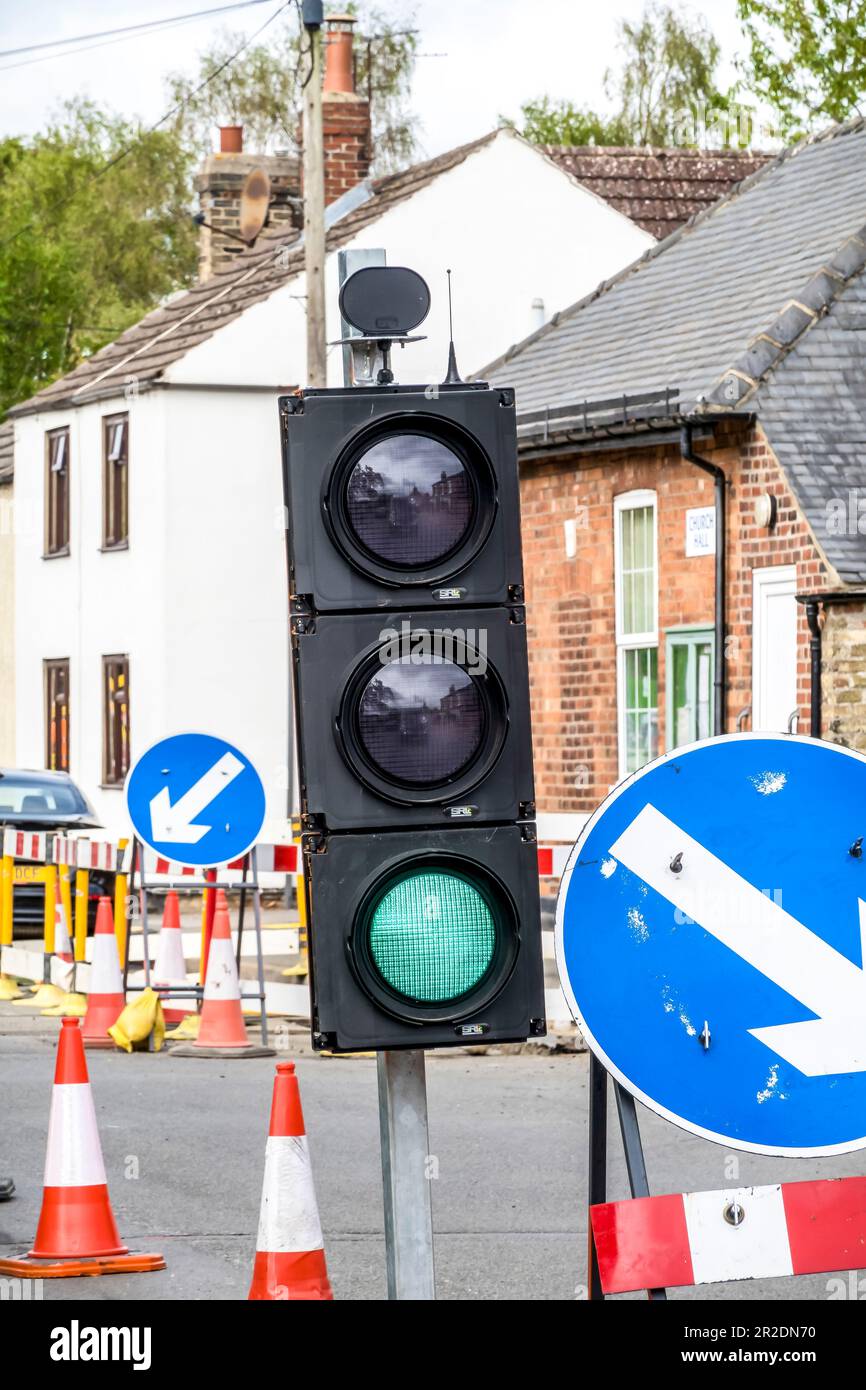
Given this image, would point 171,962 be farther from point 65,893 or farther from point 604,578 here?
point 604,578

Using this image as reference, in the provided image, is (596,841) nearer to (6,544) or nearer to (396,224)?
(396,224)

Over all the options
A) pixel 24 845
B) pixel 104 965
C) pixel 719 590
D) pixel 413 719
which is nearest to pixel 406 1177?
pixel 413 719

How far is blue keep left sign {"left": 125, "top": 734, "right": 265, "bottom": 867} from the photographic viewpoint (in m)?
13.5

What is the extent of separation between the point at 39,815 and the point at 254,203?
15.5m

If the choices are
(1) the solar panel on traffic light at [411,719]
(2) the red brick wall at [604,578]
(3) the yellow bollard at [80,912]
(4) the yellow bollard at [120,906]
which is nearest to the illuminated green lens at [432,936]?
(1) the solar panel on traffic light at [411,719]

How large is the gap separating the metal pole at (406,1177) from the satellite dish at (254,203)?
30761mm

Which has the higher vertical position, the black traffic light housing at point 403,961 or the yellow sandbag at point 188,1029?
the black traffic light housing at point 403,961

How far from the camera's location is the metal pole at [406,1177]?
193 inches

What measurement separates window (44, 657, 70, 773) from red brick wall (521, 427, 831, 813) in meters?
11.9

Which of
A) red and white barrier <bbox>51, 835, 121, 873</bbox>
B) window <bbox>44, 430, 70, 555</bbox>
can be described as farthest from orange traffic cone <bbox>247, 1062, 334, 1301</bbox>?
window <bbox>44, 430, 70, 555</bbox>

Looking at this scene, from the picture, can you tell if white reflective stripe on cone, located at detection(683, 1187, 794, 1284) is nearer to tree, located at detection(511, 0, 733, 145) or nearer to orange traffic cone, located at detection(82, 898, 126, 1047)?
orange traffic cone, located at detection(82, 898, 126, 1047)

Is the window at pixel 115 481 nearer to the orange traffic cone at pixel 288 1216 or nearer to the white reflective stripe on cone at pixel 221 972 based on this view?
the white reflective stripe on cone at pixel 221 972

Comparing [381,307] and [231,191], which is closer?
[381,307]

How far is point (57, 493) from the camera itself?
106 ft
